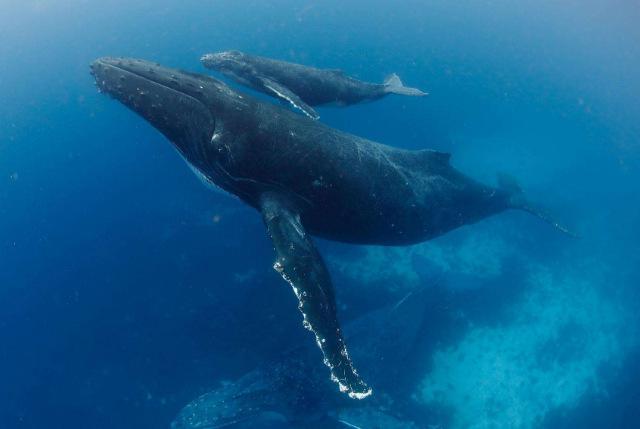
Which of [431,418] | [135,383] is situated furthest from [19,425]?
[431,418]

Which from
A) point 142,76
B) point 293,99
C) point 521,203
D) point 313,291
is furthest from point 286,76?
point 521,203

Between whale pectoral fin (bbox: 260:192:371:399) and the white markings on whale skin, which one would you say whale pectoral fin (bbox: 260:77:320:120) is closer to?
whale pectoral fin (bbox: 260:192:371:399)

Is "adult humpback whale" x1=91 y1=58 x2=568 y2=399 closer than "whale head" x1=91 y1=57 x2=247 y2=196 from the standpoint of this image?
Yes

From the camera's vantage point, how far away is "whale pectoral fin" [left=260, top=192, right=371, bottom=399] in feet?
19.9

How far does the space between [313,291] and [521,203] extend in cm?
1292

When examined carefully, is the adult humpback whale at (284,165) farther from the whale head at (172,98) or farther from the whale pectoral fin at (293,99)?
the whale pectoral fin at (293,99)

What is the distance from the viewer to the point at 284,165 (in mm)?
7441

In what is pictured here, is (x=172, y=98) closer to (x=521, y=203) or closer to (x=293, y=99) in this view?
(x=293, y=99)

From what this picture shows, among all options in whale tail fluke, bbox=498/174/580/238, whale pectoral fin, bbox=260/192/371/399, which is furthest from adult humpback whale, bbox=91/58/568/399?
whale tail fluke, bbox=498/174/580/238

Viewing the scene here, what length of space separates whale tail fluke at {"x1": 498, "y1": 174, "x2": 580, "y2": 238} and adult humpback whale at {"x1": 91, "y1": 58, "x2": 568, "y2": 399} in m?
8.66

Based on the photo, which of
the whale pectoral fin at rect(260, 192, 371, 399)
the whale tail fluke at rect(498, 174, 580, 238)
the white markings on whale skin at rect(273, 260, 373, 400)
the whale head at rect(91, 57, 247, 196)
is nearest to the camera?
the white markings on whale skin at rect(273, 260, 373, 400)

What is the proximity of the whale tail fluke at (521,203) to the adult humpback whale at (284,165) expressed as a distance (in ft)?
28.4

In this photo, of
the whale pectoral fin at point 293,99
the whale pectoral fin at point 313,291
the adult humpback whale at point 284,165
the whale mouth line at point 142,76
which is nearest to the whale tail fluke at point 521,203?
the adult humpback whale at point 284,165

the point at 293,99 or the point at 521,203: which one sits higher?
the point at 293,99
